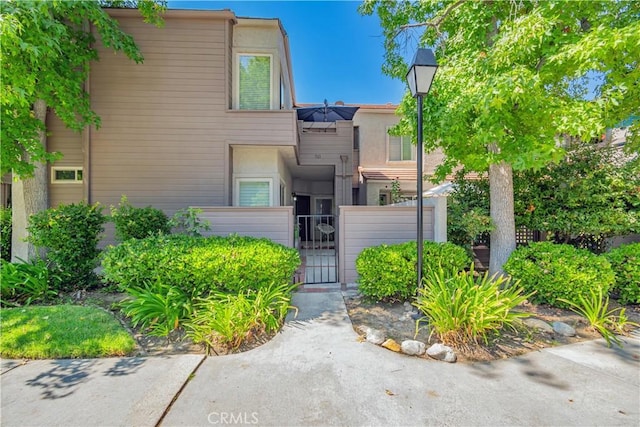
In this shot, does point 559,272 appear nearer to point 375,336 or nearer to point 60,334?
point 375,336

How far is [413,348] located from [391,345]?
261mm

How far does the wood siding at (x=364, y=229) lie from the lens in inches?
223

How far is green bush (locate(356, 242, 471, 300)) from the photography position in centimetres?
451

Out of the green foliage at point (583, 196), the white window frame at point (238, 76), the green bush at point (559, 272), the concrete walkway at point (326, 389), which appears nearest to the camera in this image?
the concrete walkway at point (326, 389)

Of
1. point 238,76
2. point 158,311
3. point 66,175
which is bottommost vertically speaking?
point 158,311

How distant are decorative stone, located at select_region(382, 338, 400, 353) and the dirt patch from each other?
154 mm

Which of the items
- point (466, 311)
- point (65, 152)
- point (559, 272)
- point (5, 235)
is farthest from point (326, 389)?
point (5, 235)

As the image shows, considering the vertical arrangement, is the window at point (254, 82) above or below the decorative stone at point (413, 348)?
above

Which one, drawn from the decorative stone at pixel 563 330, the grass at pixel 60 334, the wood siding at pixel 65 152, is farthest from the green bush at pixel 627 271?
the wood siding at pixel 65 152

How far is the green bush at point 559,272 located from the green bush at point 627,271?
Result: 1.97 feet

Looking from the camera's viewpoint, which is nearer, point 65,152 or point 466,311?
point 466,311

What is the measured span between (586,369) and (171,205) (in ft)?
→ 26.0

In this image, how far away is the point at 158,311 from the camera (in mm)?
3768

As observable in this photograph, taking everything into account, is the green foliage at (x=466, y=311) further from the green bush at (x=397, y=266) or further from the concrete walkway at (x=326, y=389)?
the green bush at (x=397, y=266)
